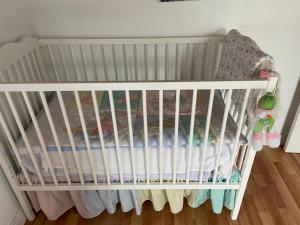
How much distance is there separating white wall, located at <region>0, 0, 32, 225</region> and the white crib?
0.07 meters

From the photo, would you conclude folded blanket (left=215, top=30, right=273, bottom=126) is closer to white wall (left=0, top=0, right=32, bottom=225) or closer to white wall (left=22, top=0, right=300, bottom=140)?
white wall (left=22, top=0, right=300, bottom=140)

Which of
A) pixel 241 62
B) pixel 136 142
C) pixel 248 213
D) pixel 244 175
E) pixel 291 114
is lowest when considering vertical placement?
pixel 248 213

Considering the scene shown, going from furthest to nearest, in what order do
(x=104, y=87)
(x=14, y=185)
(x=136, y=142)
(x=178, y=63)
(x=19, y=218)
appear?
1. (x=178, y=63)
2. (x=19, y=218)
3. (x=14, y=185)
4. (x=136, y=142)
5. (x=104, y=87)

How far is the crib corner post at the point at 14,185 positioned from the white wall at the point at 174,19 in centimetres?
95

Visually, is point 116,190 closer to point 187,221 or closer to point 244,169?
point 187,221

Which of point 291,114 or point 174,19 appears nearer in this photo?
point 174,19

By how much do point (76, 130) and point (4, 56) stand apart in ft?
1.89

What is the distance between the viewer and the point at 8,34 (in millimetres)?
1500

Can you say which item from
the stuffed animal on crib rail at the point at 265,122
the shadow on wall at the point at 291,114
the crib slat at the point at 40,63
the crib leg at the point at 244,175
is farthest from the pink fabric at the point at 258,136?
the crib slat at the point at 40,63

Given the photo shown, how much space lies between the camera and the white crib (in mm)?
1086

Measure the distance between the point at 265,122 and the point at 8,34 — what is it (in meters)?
1.52

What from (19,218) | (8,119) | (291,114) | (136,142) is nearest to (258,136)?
(136,142)

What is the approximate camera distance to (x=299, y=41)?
1.75m

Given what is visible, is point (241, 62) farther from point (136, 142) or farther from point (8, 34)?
point (8, 34)
